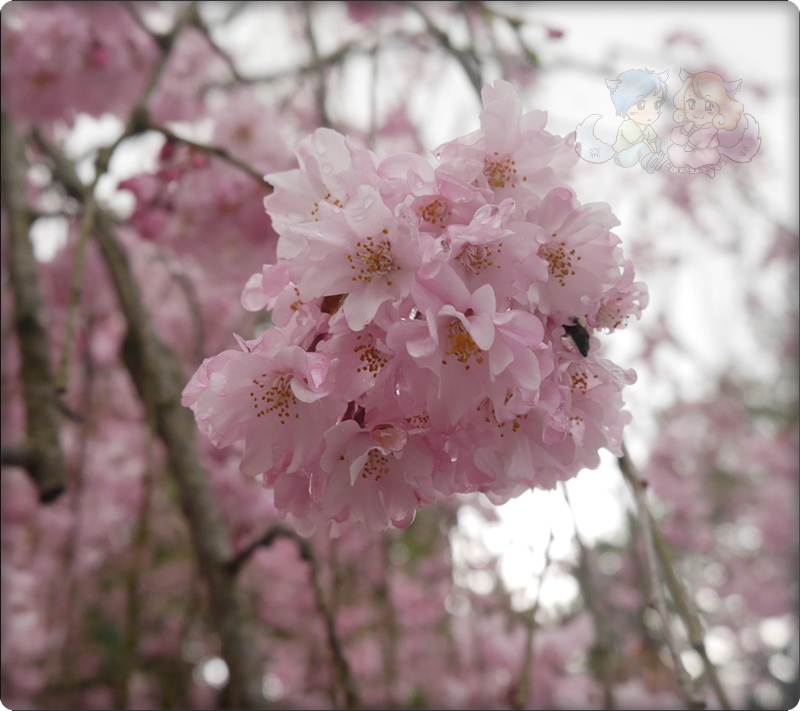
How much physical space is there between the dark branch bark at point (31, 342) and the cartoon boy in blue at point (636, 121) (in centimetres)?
78

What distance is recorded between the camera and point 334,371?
1.86ft

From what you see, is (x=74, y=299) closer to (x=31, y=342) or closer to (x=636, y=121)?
(x=31, y=342)

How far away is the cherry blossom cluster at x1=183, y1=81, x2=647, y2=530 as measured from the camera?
547 millimetres

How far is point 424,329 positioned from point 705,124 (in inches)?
20.5

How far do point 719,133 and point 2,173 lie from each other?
1.41 m

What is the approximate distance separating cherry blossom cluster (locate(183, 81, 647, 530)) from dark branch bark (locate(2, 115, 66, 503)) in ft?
1.80

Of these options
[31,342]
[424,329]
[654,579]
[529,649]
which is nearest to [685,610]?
[654,579]

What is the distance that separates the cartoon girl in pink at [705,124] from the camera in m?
0.85

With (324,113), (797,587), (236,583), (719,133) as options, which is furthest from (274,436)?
(797,587)

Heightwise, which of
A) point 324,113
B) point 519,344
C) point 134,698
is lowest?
point 134,698

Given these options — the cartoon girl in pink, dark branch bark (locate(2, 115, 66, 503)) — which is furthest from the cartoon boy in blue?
dark branch bark (locate(2, 115, 66, 503))

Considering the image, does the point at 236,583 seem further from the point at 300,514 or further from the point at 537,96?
the point at 537,96

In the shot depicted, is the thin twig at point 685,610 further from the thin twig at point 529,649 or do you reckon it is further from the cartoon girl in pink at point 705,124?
the cartoon girl in pink at point 705,124

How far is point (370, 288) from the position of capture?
1.83 feet
